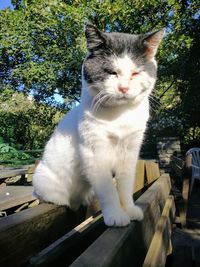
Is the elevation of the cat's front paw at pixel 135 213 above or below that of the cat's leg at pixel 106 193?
below

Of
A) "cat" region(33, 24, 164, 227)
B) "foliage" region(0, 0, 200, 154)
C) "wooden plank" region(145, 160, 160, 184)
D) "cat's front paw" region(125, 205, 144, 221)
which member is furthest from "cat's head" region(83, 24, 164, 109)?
"foliage" region(0, 0, 200, 154)

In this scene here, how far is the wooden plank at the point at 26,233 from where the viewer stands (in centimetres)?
96

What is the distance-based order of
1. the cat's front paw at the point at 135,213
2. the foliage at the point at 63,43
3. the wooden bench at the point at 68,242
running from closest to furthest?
1. the wooden bench at the point at 68,242
2. the cat's front paw at the point at 135,213
3. the foliage at the point at 63,43

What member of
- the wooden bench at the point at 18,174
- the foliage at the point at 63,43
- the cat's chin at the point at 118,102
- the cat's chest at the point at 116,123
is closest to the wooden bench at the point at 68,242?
the cat's chest at the point at 116,123

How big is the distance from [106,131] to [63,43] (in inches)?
550

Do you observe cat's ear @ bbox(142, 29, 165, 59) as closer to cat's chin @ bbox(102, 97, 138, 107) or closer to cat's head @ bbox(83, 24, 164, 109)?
cat's head @ bbox(83, 24, 164, 109)

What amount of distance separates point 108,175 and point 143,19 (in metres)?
14.5

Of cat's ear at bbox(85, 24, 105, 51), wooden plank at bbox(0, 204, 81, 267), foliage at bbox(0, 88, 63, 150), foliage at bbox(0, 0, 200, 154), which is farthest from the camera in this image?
foliage at bbox(0, 88, 63, 150)

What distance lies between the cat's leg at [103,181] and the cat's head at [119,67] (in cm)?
28

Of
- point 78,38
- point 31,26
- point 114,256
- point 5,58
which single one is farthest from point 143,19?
point 114,256

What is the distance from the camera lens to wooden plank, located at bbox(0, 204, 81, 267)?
0.96 m

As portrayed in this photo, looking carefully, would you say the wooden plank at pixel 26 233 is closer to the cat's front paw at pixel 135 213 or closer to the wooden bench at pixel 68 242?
the wooden bench at pixel 68 242

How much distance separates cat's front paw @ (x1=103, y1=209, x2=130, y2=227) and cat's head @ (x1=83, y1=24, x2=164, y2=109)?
0.53 meters

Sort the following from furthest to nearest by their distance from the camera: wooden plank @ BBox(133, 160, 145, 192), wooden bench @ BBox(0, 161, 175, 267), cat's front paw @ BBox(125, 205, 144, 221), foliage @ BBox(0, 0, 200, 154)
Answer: foliage @ BBox(0, 0, 200, 154) → wooden plank @ BBox(133, 160, 145, 192) → cat's front paw @ BBox(125, 205, 144, 221) → wooden bench @ BBox(0, 161, 175, 267)
